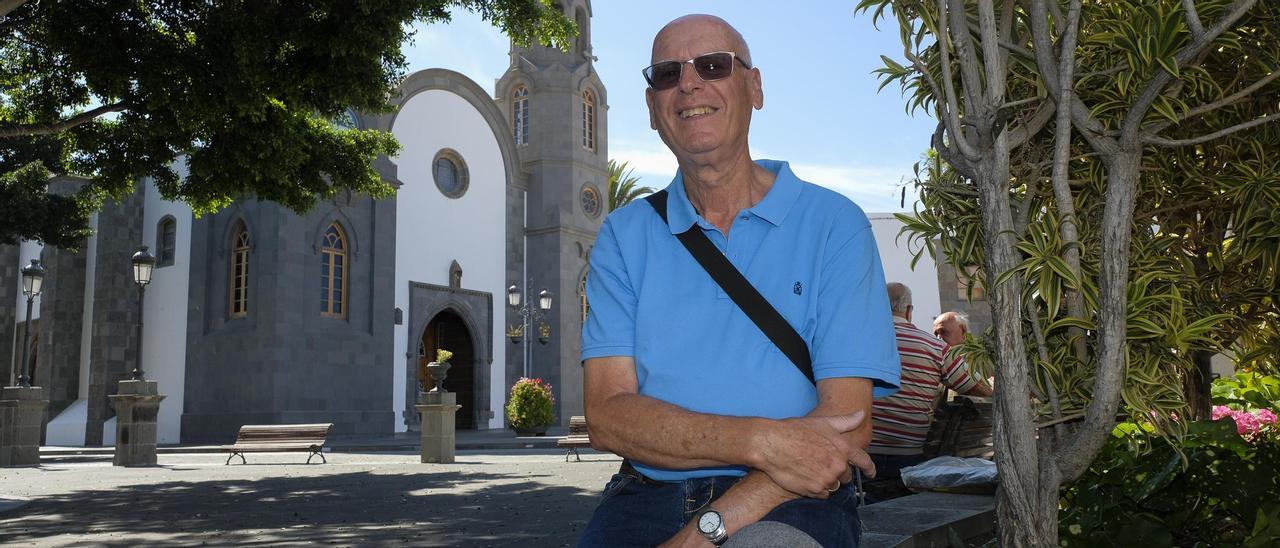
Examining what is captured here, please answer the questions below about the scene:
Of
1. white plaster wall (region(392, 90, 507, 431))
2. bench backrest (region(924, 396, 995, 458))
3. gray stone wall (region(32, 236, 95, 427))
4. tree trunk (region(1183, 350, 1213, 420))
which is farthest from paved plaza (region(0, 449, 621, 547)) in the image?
gray stone wall (region(32, 236, 95, 427))

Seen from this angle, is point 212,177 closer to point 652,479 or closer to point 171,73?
point 171,73

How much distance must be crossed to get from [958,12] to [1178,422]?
57.3 inches

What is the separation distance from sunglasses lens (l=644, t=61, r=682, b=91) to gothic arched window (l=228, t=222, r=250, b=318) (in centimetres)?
2565

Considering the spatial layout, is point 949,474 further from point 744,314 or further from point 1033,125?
point 744,314

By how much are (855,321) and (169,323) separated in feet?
93.2

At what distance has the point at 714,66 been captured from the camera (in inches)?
88.4

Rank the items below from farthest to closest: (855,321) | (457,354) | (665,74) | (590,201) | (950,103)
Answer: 1. (590,201)
2. (457,354)
3. (950,103)
4. (665,74)
5. (855,321)

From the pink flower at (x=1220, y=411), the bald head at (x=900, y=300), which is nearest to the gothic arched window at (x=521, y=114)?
the bald head at (x=900, y=300)

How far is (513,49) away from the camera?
3625 cm

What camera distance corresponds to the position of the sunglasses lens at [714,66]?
2.24 meters

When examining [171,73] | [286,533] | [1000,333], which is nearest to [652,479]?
[1000,333]

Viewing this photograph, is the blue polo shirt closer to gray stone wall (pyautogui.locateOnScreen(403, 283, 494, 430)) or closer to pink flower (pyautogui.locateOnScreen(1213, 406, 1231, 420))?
pink flower (pyautogui.locateOnScreen(1213, 406, 1231, 420))

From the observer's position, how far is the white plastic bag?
424 cm

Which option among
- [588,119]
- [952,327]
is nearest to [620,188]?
[588,119]
